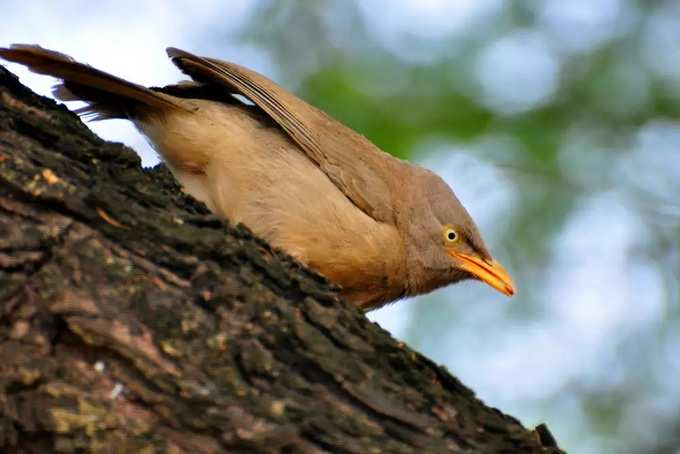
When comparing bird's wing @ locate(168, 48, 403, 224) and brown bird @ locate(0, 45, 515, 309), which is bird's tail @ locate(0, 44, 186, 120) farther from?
bird's wing @ locate(168, 48, 403, 224)

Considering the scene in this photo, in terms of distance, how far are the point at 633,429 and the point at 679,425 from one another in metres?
0.37

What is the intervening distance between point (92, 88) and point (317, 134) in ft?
4.25

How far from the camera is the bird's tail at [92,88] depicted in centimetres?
455

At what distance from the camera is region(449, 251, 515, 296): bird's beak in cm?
628

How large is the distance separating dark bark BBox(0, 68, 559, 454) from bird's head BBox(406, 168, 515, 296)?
2445 millimetres

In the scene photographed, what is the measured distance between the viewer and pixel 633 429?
8.54 meters

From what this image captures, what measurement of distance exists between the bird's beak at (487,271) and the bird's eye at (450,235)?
0.23 ft

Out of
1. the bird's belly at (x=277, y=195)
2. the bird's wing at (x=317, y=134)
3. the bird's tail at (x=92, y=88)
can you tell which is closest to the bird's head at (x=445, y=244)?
the bird's wing at (x=317, y=134)

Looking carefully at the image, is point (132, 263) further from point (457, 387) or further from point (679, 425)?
point (679, 425)

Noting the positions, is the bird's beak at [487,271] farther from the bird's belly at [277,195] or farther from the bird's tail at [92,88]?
the bird's tail at [92,88]

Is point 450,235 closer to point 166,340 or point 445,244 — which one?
point 445,244

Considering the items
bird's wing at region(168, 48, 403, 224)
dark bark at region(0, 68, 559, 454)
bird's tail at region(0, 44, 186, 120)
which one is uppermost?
bird's wing at region(168, 48, 403, 224)

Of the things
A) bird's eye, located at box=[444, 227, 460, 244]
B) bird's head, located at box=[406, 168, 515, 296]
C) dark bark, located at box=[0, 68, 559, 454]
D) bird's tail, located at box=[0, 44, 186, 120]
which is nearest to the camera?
dark bark, located at box=[0, 68, 559, 454]

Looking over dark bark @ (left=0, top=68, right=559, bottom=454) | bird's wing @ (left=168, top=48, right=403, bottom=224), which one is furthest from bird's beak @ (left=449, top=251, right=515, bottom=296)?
dark bark @ (left=0, top=68, right=559, bottom=454)
